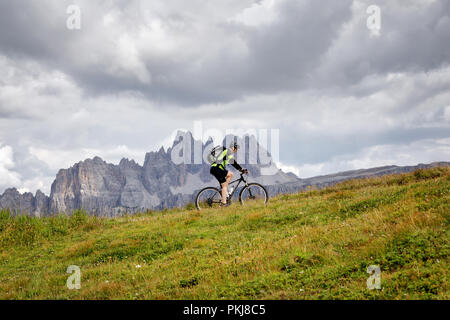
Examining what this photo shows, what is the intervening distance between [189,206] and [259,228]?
11503 millimetres

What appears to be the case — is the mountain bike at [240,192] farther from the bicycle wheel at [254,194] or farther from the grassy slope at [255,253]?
the grassy slope at [255,253]

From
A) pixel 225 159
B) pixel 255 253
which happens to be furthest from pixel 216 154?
pixel 255 253

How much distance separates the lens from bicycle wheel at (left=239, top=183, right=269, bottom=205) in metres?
19.1

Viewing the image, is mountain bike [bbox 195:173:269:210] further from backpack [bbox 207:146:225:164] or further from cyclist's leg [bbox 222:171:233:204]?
backpack [bbox 207:146:225:164]

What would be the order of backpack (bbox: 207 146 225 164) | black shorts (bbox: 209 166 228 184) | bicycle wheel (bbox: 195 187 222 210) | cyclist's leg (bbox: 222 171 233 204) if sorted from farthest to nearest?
bicycle wheel (bbox: 195 187 222 210), cyclist's leg (bbox: 222 171 233 204), black shorts (bbox: 209 166 228 184), backpack (bbox: 207 146 225 164)

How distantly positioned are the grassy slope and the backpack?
2657mm

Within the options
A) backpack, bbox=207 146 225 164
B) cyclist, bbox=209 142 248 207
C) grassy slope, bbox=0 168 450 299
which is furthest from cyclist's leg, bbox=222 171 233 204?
grassy slope, bbox=0 168 450 299

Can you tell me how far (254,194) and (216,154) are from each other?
132 inches

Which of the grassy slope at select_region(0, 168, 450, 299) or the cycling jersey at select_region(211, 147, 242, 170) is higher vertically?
the cycling jersey at select_region(211, 147, 242, 170)

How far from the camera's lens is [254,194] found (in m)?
19.3

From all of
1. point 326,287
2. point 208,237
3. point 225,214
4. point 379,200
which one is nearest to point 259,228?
point 208,237

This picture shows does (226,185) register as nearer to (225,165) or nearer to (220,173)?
(220,173)

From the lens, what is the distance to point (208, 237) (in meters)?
13.2
